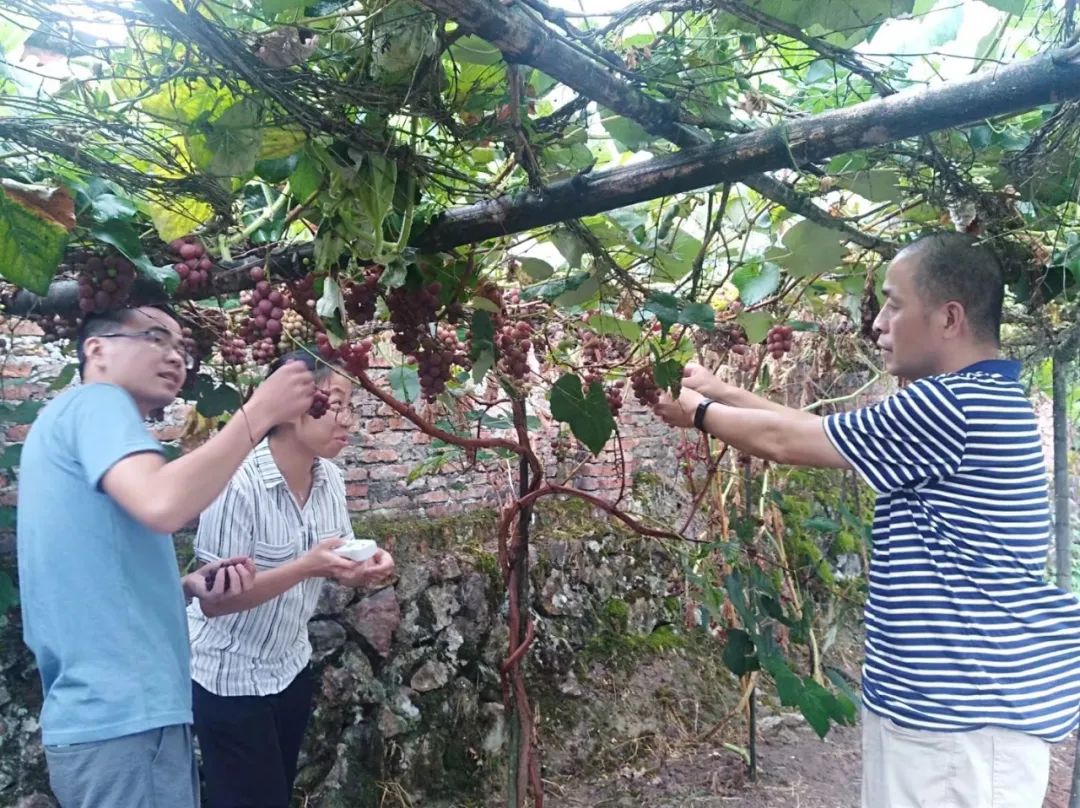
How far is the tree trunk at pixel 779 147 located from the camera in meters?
0.90

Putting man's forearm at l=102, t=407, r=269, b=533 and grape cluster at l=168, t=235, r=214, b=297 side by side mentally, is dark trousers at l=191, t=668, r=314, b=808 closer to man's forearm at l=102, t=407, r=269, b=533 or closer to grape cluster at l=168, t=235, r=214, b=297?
man's forearm at l=102, t=407, r=269, b=533

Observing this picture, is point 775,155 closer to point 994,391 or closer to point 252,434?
point 994,391

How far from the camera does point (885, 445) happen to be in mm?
1388

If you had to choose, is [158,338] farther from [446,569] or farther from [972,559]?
[446,569]

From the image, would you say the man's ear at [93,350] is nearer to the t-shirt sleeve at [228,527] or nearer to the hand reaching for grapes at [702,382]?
the t-shirt sleeve at [228,527]

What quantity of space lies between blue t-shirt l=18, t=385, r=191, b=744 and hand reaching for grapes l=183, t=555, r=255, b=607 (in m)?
0.27

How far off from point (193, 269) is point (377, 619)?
207cm

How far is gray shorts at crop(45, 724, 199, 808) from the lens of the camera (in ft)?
4.21

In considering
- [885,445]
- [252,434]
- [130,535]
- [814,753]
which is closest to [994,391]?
[885,445]

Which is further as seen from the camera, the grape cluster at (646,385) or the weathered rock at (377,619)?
the weathered rock at (377,619)

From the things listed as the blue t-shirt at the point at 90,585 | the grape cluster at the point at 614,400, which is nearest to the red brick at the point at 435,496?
the grape cluster at the point at 614,400

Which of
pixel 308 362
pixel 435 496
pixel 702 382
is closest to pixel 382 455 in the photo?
pixel 435 496

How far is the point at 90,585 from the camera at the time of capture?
1.31 meters

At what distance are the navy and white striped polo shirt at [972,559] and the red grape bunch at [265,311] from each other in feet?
3.34
